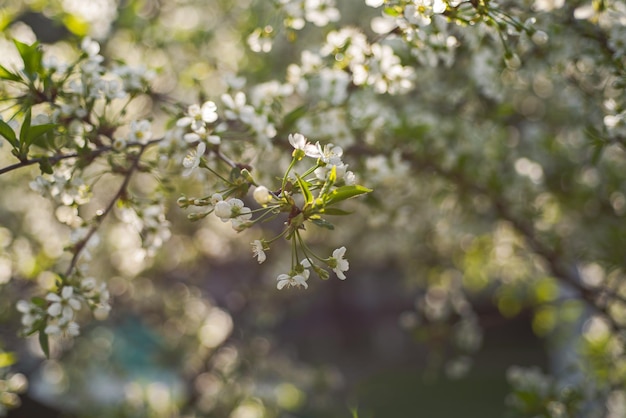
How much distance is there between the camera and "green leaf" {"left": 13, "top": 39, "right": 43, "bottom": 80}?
1791mm

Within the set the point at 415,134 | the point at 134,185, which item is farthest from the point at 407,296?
the point at 415,134

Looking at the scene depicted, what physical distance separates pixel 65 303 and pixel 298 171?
101 centimetres

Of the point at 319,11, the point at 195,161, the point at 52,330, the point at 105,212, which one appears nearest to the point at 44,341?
the point at 52,330

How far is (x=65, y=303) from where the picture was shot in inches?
70.3

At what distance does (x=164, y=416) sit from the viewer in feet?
13.6

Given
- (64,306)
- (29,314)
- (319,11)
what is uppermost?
(319,11)

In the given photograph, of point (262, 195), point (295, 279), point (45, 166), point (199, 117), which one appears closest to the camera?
point (262, 195)

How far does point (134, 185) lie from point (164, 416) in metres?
1.75

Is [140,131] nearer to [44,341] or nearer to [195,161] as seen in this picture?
[195,161]

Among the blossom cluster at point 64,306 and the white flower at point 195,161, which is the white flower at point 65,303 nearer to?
the blossom cluster at point 64,306

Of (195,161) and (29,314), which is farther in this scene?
(29,314)

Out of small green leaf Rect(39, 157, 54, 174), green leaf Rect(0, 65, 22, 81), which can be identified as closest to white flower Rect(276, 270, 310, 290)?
small green leaf Rect(39, 157, 54, 174)

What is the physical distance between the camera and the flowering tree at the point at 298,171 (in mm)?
1826

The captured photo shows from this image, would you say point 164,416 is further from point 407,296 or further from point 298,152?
point 407,296
